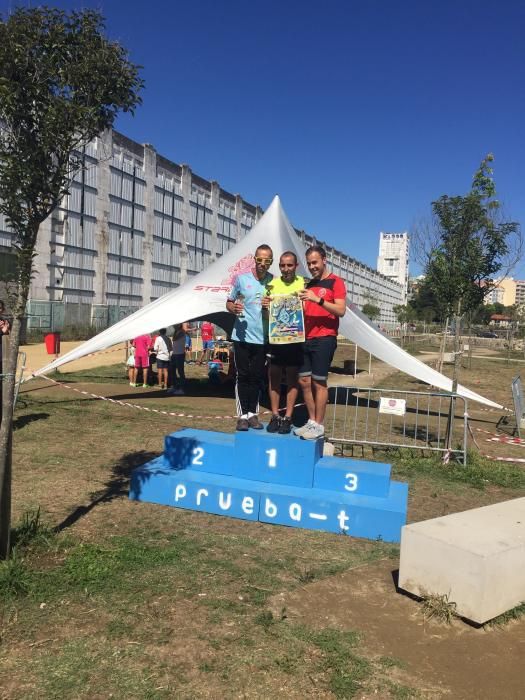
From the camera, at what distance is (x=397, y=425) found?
34.9 feet

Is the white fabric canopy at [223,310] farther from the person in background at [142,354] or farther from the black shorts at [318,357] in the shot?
the black shorts at [318,357]

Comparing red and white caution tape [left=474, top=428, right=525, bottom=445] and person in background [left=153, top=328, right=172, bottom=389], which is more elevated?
person in background [left=153, top=328, right=172, bottom=389]

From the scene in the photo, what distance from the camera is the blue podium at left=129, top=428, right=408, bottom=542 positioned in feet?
16.5

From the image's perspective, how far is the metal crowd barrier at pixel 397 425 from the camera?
8000mm

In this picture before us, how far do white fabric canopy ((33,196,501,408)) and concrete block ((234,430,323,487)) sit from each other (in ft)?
17.1

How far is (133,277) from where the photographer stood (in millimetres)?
38000

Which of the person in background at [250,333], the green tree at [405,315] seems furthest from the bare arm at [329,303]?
the green tree at [405,315]

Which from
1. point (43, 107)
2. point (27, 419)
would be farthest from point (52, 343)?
point (43, 107)

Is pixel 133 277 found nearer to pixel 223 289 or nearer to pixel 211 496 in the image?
pixel 223 289

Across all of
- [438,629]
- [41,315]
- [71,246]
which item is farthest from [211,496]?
[71,246]

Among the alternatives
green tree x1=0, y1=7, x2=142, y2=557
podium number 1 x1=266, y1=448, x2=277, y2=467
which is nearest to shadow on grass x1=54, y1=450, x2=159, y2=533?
green tree x1=0, y1=7, x2=142, y2=557

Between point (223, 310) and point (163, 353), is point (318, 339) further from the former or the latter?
point (163, 353)

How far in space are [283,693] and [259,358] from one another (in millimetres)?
3396

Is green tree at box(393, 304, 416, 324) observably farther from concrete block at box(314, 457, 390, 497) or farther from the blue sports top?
concrete block at box(314, 457, 390, 497)
